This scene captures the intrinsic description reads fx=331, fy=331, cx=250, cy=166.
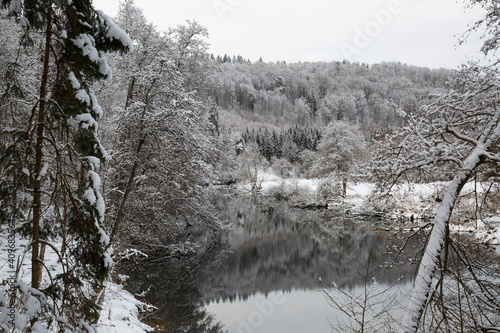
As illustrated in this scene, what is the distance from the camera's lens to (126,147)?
9734 millimetres

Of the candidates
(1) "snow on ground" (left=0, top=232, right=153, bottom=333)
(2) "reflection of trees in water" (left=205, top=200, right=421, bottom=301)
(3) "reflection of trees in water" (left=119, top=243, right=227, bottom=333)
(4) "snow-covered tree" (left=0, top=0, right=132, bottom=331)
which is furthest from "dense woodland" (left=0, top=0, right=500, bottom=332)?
(2) "reflection of trees in water" (left=205, top=200, right=421, bottom=301)

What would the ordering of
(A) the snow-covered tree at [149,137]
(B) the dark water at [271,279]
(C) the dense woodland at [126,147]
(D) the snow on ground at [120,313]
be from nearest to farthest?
(C) the dense woodland at [126,147] → (D) the snow on ground at [120,313] → (A) the snow-covered tree at [149,137] → (B) the dark water at [271,279]

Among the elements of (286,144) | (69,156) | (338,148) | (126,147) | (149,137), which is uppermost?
(286,144)

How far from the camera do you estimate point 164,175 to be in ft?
33.6

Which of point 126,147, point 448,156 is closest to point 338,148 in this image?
point 126,147

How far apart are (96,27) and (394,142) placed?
4.33 meters

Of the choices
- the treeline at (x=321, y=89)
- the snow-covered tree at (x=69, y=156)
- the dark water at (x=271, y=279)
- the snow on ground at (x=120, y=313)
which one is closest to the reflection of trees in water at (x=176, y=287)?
the dark water at (x=271, y=279)

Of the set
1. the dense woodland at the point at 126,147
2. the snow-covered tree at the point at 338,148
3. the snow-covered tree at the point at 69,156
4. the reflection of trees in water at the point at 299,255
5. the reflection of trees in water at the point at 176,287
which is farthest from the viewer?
the snow-covered tree at the point at 338,148

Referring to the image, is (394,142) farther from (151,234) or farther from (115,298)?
(151,234)

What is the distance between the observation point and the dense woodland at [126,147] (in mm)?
3270

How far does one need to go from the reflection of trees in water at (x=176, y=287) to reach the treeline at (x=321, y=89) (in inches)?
3661

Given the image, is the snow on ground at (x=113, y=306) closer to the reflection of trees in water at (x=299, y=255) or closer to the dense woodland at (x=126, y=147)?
the dense woodland at (x=126, y=147)

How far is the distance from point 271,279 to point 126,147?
30.6ft

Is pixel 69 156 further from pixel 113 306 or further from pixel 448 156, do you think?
pixel 113 306
